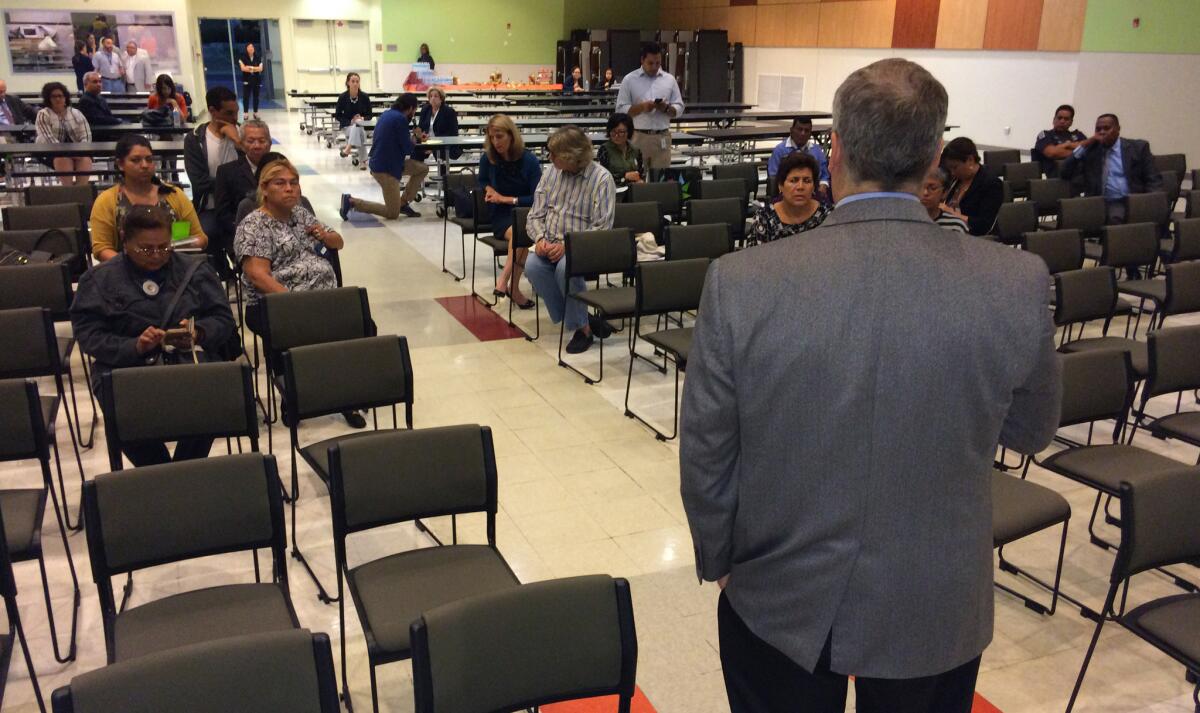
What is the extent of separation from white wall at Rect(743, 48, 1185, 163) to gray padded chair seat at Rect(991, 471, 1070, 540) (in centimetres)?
837

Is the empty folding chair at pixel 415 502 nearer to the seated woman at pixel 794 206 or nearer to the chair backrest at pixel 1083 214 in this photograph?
the seated woman at pixel 794 206

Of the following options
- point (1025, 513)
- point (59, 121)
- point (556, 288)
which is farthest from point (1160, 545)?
point (59, 121)

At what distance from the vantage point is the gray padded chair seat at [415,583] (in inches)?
101

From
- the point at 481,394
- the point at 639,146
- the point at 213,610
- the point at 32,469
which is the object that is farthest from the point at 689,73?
the point at 213,610

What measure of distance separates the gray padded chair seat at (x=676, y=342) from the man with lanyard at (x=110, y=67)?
620 inches

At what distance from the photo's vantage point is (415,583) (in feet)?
9.07

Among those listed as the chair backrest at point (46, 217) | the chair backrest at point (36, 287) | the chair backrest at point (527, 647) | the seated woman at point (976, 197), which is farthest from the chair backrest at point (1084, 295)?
the chair backrest at point (46, 217)

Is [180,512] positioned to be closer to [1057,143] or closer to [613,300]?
[613,300]

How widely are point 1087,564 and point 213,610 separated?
334cm

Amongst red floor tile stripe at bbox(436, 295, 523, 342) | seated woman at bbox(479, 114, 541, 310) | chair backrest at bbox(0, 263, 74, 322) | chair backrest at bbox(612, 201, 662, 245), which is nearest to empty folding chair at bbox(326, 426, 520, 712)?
chair backrest at bbox(0, 263, 74, 322)

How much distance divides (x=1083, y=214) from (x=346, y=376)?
601cm

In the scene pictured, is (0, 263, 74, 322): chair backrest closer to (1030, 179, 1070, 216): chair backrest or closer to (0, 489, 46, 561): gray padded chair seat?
(0, 489, 46, 561): gray padded chair seat

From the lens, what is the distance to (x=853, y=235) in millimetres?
1418

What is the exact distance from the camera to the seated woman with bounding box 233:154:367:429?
15.1ft
